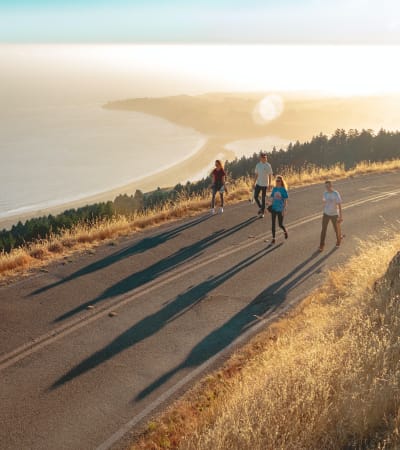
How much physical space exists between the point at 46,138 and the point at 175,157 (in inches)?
2320

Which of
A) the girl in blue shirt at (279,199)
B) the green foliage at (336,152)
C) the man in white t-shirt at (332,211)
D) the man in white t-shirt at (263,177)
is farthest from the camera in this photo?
the green foliage at (336,152)

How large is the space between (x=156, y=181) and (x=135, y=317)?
7282 cm

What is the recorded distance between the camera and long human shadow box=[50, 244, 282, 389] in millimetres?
7605

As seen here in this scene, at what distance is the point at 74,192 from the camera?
246ft

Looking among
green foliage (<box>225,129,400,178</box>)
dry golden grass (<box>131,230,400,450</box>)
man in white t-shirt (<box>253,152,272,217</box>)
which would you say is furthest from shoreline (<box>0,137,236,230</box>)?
dry golden grass (<box>131,230,400,450</box>)

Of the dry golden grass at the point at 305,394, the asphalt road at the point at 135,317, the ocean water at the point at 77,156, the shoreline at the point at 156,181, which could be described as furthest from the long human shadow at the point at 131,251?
the ocean water at the point at 77,156

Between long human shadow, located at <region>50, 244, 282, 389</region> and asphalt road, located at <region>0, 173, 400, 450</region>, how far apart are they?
0.06ft

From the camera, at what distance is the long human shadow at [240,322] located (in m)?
7.66

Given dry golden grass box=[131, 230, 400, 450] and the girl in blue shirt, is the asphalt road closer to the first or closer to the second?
dry golden grass box=[131, 230, 400, 450]

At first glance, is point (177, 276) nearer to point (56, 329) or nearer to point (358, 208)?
point (56, 329)

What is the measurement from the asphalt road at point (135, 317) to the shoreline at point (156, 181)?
37539 mm

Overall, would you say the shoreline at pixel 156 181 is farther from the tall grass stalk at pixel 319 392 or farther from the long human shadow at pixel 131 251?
the tall grass stalk at pixel 319 392

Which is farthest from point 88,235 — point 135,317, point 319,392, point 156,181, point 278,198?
point 156,181

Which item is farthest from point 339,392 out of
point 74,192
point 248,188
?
point 74,192
